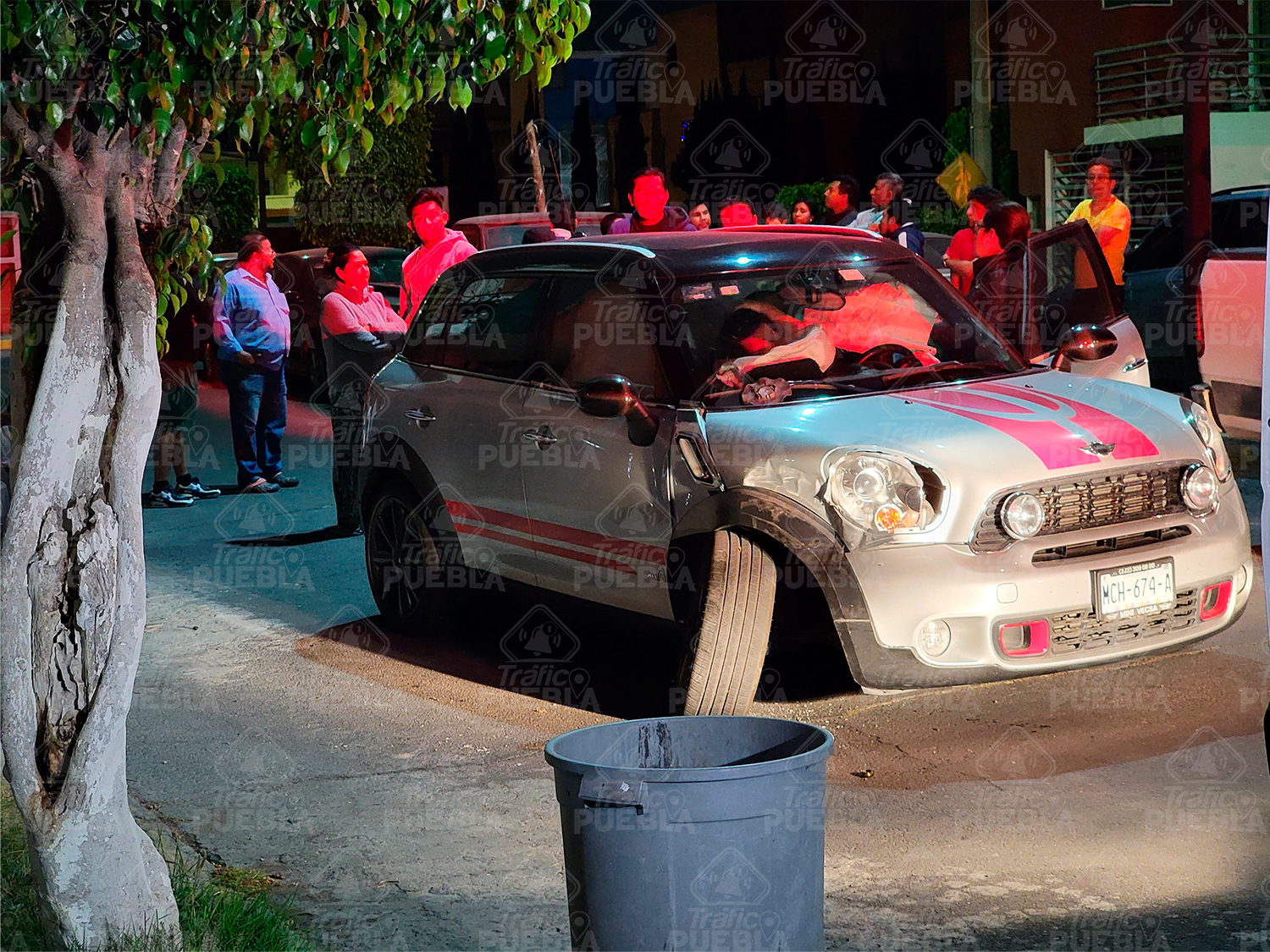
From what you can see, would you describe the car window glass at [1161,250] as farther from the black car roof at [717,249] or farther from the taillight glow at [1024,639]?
the taillight glow at [1024,639]

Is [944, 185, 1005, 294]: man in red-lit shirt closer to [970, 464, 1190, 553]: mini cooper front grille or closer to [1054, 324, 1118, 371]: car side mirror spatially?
[1054, 324, 1118, 371]: car side mirror

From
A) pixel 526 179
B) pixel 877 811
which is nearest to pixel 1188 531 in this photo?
pixel 877 811

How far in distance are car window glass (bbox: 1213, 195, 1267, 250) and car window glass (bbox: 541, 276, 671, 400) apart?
9.03 metres

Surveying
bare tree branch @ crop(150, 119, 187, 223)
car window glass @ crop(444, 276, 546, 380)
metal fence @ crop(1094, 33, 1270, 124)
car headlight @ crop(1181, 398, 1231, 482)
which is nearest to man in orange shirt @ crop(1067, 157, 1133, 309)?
car headlight @ crop(1181, 398, 1231, 482)

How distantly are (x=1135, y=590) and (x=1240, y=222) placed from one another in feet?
32.4

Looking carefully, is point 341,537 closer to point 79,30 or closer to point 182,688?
point 182,688

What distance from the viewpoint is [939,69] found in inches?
1369

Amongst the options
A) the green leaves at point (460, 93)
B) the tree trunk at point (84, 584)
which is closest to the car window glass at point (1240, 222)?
the green leaves at point (460, 93)

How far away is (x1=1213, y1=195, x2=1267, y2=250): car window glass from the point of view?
1405 cm

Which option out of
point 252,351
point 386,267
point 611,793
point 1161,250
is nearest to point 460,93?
point 611,793

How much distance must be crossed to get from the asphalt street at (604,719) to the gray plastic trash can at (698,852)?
Answer: 0.94m

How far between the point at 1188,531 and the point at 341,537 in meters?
5.71

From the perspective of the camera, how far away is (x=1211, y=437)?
595 cm

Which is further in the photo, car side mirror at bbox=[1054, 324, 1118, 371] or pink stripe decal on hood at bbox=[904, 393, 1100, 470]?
car side mirror at bbox=[1054, 324, 1118, 371]
